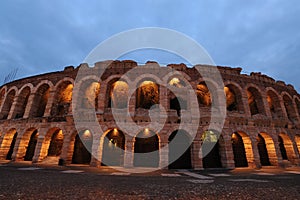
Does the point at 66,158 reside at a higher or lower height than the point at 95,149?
lower

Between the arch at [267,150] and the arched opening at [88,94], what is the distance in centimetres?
1715

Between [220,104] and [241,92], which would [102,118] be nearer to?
[220,104]

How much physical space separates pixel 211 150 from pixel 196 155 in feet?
8.64

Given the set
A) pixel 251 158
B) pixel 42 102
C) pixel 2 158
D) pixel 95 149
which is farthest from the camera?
pixel 42 102

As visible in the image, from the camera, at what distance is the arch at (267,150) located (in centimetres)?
1405

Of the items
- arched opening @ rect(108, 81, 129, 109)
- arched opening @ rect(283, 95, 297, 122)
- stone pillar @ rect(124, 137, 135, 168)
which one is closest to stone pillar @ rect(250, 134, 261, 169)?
arched opening @ rect(283, 95, 297, 122)

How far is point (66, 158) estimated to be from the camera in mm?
12602

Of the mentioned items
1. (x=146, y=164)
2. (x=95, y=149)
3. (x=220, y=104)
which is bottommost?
(x=146, y=164)

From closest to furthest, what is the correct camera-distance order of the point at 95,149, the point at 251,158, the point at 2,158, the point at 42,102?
the point at 95,149 → the point at 251,158 → the point at 2,158 → the point at 42,102

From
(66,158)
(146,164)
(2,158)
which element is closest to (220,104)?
(146,164)

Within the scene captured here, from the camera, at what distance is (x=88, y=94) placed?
15.8m

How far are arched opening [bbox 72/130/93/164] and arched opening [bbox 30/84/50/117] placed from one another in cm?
553

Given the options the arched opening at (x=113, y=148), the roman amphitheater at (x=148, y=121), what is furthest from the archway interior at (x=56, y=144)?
the arched opening at (x=113, y=148)

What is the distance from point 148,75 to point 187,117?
17.1ft
